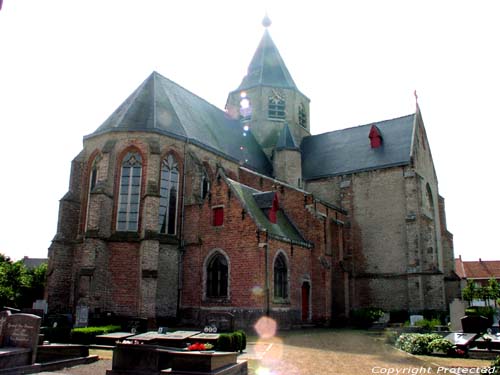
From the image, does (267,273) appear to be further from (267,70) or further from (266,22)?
(266,22)

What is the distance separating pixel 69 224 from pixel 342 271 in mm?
14518

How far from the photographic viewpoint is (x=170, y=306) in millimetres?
21094

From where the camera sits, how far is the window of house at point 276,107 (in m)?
35.3

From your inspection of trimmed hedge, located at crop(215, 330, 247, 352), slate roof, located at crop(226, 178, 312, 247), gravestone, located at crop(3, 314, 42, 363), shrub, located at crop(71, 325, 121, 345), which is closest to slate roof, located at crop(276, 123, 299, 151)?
slate roof, located at crop(226, 178, 312, 247)

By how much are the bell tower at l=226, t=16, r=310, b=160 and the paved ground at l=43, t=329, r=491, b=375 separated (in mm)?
20548

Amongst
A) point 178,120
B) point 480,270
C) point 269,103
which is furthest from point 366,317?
point 480,270

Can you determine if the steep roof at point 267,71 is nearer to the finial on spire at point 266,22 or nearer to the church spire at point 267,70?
the church spire at point 267,70

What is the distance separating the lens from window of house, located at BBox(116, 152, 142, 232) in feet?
70.5

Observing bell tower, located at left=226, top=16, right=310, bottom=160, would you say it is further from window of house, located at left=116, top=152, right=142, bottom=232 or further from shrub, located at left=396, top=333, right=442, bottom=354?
shrub, located at left=396, top=333, right=442, bottom=354

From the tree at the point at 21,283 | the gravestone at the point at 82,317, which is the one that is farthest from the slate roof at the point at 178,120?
the tree at the point at 21,283

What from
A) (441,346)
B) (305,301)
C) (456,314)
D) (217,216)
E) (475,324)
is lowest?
(441,346)

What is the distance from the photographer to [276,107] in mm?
35594

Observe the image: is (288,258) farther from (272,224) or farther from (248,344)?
(248,344)

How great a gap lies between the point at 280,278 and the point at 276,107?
58.8 feet
